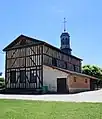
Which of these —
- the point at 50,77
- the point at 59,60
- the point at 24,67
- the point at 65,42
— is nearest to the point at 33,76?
the point at 24,67

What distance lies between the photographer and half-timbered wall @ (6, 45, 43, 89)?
3066 centimetres

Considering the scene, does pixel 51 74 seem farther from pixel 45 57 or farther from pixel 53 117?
pixel 53 117

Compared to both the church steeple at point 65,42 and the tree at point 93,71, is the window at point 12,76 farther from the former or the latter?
the tree at point 93,71

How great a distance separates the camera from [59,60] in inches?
1374

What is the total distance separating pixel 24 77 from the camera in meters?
31.9

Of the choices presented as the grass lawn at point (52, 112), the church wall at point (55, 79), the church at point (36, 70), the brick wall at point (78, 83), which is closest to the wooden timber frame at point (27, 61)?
the church at point (36, 70)

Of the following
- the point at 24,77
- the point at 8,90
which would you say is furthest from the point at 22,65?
the point at 8,90

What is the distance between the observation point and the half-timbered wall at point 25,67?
30656mm

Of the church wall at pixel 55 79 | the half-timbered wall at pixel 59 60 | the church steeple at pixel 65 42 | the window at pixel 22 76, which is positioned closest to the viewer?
the church wall at pixel 55 79

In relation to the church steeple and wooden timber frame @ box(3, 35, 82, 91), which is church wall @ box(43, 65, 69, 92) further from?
the church steeple

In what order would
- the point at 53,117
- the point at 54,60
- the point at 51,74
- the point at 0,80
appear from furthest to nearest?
the point at 0,80 → the point at 54,60 → the point at 51,74 → the point at 53,117

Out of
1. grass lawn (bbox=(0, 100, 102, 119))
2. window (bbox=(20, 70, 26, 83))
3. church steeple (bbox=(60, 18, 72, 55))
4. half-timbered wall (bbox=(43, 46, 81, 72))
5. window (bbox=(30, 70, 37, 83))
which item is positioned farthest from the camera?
church steeple (bbox=(60, 18, 72, 55))

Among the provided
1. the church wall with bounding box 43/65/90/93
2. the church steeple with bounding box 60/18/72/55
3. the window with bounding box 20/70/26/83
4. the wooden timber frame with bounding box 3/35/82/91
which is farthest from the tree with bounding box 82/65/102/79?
the window with bounding box 20/70/26/83

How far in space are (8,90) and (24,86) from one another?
271 cm
